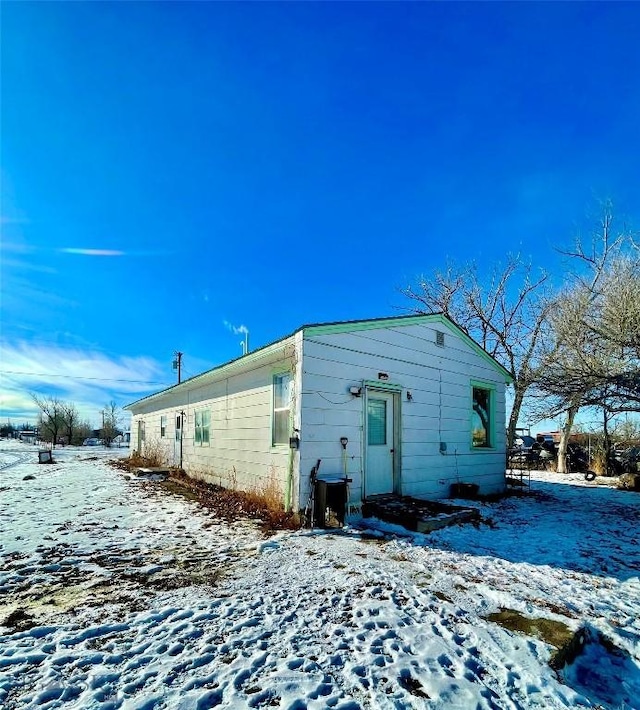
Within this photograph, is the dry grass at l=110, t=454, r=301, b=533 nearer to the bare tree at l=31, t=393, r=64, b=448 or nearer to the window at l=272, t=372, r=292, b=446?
the window at l=272, t=372, r=292, b=446

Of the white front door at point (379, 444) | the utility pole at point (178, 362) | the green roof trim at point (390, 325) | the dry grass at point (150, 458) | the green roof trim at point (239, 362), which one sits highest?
the utility pole at point (178, 362)

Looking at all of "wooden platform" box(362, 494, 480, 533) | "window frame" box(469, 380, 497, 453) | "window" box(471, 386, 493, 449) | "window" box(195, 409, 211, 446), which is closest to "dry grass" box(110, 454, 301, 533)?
"window" box(195, 409, 211, 446)

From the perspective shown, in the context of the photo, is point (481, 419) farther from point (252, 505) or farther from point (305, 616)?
point (305, 616)

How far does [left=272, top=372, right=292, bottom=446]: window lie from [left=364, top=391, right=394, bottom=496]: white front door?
1.52 meters

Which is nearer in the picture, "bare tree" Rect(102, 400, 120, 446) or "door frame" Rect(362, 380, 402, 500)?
"door frame" Rect(362, 380, 402, 500)

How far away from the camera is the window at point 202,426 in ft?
38.2

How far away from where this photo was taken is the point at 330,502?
648 centimetres

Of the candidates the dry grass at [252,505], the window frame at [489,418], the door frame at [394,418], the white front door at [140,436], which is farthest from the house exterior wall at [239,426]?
the white front door at [140,436]

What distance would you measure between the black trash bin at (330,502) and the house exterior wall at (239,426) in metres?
0.62

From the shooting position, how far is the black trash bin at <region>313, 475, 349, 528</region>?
632cm

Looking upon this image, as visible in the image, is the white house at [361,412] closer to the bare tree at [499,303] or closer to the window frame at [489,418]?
the window frame at [489,418]

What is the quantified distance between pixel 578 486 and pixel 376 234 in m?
10.2

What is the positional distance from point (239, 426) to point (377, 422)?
3385mm

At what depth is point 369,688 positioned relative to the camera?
246 centimetres
